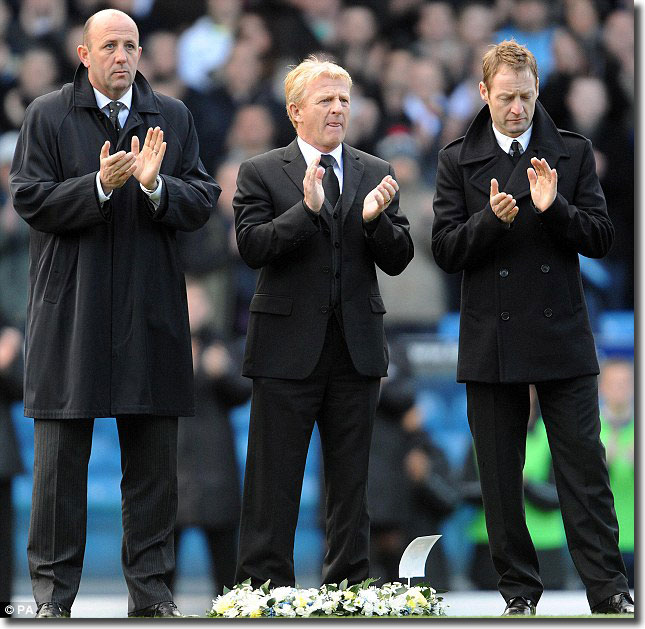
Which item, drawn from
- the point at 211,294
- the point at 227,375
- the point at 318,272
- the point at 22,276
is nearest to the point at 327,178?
the point at 318,272

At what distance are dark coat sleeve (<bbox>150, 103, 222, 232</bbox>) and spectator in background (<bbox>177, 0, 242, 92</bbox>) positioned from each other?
282 cm

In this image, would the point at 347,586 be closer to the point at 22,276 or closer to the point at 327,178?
the point at 327,178

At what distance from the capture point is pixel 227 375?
654cm

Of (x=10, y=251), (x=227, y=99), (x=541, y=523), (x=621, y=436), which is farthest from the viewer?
(x=227, y=99)

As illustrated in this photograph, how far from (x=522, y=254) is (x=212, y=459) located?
257cm

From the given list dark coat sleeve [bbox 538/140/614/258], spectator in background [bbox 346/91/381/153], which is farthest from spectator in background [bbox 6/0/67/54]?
dark coat sleeve [bbox 538/140/614/258]

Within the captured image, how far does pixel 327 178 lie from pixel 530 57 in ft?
2.89

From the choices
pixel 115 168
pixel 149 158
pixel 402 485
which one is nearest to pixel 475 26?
pixel 402 485

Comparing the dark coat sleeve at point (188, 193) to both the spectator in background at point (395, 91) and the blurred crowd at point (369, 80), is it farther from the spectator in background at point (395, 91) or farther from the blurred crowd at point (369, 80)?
the spectator in background at point (395, 91)

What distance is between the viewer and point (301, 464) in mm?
4586

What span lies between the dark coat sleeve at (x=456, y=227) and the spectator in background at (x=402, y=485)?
2.13 metres

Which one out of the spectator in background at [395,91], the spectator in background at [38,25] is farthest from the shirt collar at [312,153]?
the spectator in background at [38,25]

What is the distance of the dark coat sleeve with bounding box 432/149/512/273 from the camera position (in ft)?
14.8

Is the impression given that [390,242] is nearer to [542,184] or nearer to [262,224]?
[262,224]
